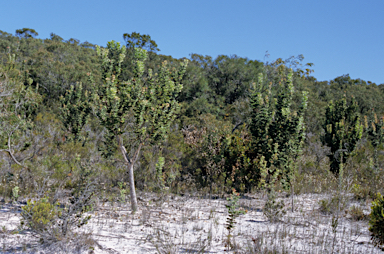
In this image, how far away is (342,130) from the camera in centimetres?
1420

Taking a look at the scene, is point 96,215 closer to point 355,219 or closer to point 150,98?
point 150,98

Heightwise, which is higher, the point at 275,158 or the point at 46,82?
the point at 46,82

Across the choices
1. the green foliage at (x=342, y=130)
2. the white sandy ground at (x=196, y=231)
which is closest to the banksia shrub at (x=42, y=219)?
the white sandy ground at (x=196, y=231)

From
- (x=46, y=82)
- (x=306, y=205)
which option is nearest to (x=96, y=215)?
(x=306, y=205)

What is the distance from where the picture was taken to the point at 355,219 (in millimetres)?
7469

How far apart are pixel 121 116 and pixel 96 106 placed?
0.76 m

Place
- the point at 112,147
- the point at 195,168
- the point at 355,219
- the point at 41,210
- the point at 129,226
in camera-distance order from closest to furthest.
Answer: the point at 41,210, the point at 129,226, the point at 355,219, the point at 112,147, the point at 195,168

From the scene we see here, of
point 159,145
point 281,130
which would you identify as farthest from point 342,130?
point 159,145

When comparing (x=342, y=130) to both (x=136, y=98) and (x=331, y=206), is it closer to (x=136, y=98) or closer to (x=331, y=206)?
(x=331, y=206)

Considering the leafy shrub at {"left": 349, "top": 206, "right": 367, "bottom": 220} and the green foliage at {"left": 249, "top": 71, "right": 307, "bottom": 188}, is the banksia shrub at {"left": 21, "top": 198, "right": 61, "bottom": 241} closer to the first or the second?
the green foliage at {"left": 249, "top": 71, "right": 307, "bottom": 188}

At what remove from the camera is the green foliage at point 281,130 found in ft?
29.8

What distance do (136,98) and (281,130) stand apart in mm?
4785

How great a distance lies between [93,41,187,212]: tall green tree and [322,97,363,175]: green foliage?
893 cm

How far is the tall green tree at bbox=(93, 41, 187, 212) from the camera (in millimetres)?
7715
